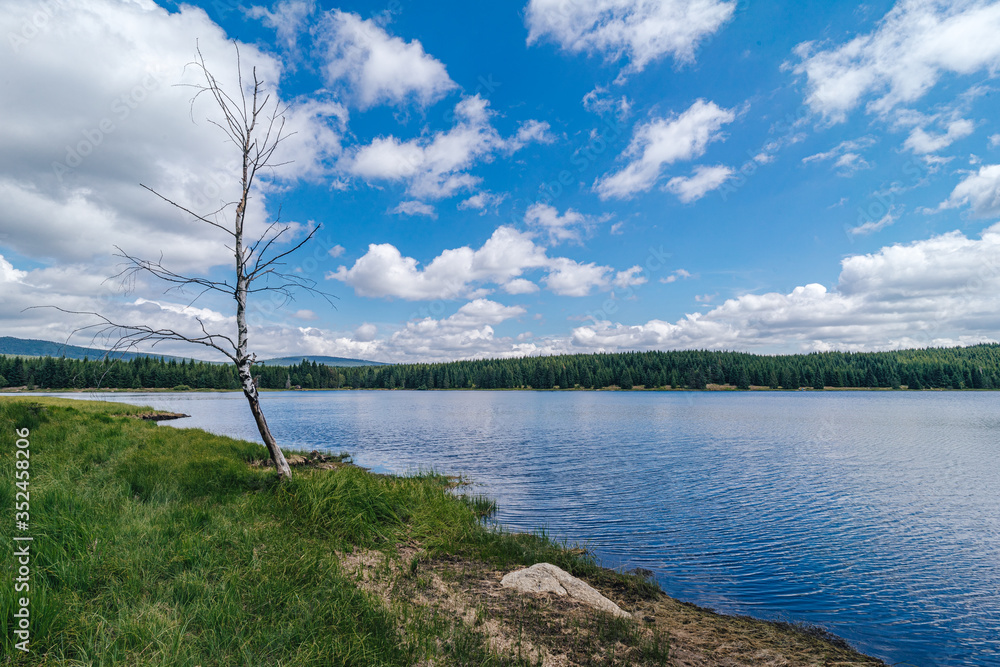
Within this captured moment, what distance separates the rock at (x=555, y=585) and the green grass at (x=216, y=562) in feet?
5.20

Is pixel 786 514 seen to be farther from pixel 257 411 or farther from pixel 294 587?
pixel 257 411

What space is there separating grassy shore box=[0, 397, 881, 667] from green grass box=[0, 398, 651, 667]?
0.10 feet

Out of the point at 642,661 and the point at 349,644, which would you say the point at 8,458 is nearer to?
the point at 349,644

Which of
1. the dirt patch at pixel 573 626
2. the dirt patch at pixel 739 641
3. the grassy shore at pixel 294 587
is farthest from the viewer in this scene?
the dirt patch at pixel 739 641

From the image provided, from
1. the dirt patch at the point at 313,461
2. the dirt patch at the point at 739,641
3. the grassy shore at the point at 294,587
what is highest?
the grassy shore at the point at 294,587

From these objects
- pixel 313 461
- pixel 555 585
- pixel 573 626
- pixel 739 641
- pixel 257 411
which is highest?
pixel 257 411

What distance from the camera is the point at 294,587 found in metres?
7.22

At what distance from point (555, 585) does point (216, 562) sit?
6840 millimetres

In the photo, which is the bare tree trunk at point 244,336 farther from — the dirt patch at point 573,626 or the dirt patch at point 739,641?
the dirt patch at point 739,641

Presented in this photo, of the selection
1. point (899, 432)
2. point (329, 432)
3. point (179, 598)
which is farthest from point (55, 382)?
point (899, 432)

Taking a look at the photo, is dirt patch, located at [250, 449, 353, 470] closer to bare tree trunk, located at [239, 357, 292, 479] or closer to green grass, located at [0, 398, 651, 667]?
green grass, located at [0, 398, 651, 667]

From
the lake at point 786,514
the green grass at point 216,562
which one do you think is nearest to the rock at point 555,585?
the green grass at point 216,562

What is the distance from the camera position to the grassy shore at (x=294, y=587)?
17.9ft

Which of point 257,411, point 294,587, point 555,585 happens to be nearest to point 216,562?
point 294,587
